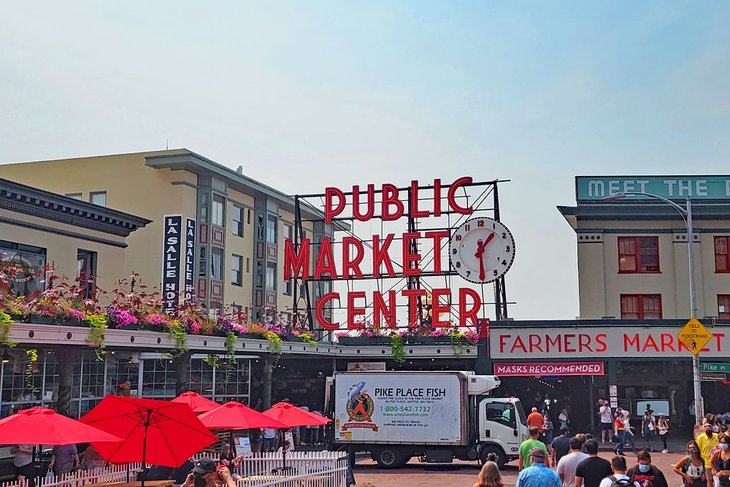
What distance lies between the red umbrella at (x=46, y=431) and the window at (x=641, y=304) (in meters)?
36.1

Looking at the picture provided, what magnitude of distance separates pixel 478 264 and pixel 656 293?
32.7ft

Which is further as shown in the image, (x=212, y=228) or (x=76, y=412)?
(x=212, y=228)

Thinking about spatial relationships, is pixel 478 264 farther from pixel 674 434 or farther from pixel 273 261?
pixel 273 261

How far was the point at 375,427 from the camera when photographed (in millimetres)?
28609

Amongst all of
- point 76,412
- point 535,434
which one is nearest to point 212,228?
point 76,412

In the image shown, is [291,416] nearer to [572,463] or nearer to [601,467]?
[572,463]

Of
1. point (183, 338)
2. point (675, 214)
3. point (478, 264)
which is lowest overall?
point (183, 338)

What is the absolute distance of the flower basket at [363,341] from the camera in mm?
39969

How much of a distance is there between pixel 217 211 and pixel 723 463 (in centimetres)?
3889

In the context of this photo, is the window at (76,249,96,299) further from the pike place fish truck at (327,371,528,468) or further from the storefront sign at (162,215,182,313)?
the pike place fish truck at (327,371,528,468)

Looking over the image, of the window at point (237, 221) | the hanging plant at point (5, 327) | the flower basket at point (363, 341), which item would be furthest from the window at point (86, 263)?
the window at point (237, 221)

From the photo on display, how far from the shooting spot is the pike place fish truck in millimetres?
27781

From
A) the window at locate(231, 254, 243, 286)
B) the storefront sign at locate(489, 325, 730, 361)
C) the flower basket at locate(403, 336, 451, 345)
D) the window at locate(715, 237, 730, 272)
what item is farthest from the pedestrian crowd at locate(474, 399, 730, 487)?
the window at locate(231, 254, 243, 286)

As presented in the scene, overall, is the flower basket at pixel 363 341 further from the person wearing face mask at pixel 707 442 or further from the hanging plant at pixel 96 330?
the person wearing face mask at pixel 707 442
